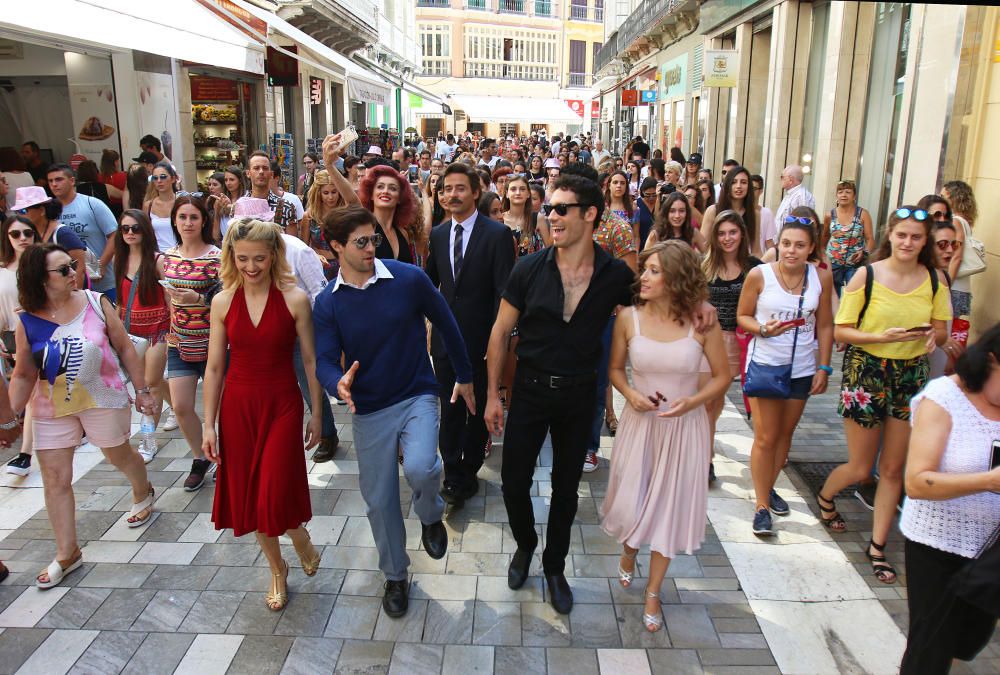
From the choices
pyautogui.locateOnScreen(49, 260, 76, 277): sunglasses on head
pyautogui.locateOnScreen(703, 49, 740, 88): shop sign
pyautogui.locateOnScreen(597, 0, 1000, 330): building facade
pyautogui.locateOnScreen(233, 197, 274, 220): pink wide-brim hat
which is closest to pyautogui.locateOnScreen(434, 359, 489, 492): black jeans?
pyautogui.locateOnScreen(233, 197, 274, 220): pink wide-brim hat

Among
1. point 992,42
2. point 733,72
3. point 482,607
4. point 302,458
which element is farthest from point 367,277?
point 733,72

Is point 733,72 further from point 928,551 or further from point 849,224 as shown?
point 928,551

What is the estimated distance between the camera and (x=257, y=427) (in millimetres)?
3479

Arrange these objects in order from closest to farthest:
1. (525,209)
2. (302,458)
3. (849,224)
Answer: (302,458), (525,209), (849,224)

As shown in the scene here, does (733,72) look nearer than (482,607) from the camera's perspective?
No

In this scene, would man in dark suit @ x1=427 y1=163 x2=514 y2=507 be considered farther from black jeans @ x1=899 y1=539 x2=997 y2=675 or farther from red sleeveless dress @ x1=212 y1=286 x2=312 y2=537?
black jeans @ x1=899 y1=539 x2=997 y2=675

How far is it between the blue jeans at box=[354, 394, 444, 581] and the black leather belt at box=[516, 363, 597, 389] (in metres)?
0.47

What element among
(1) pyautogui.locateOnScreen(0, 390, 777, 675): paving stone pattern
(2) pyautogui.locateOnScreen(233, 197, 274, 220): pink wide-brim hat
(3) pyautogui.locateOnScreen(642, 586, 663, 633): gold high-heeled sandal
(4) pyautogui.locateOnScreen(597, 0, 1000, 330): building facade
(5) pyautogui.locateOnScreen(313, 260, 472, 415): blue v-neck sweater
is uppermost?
(4) pyautogui.locateOnScreen(597, 0, 1000, 330): building facade

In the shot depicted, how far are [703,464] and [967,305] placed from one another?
342 centimetres

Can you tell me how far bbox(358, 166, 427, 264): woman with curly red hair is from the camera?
4883 mm

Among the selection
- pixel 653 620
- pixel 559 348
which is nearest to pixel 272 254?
pixel 559 348

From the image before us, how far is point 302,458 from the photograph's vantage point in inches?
141

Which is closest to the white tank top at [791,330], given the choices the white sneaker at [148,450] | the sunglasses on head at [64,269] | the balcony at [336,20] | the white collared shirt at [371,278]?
the white collared shirt at [371,278]

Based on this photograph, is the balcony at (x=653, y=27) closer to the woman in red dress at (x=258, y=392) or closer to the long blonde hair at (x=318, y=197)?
the long blonde hair at (x=318, y=197)
